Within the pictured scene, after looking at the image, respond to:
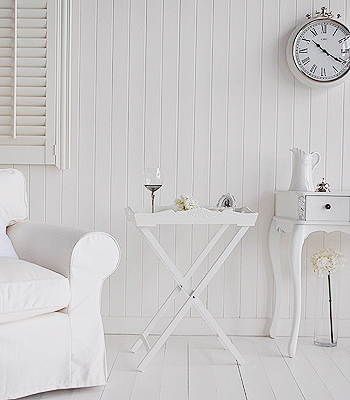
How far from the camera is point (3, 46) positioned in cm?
294

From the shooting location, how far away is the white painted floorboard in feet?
7.04

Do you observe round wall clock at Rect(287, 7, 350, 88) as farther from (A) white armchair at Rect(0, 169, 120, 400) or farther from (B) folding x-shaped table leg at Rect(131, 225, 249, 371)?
(A) white armchair at Rect(0, 169, 120, 400)

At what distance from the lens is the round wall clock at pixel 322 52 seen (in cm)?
295

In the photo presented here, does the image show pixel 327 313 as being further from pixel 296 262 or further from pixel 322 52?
pixel 322 52

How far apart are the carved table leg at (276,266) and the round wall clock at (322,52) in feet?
2.80

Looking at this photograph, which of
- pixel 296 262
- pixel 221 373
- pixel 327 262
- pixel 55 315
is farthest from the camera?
pixel 327 262

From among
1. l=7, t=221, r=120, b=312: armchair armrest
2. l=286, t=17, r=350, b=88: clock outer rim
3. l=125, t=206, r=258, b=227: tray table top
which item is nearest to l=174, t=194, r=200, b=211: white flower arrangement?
l=125, t=206, r=258, b=227: tray table top

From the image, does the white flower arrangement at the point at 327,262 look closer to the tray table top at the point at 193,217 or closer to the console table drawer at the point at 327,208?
the console table drawer at the point at 327,208

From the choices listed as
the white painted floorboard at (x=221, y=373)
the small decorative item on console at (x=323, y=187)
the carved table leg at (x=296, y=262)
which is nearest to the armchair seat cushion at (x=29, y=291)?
the white painted floorboard at (x=221, y=373)

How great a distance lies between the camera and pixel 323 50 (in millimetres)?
2971

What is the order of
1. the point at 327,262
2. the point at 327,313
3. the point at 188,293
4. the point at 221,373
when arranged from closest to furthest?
the point at 221,373 → the point at 188,293 → the point at 327,262 → the point at 327,313

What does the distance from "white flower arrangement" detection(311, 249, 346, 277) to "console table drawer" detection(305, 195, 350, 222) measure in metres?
0.27

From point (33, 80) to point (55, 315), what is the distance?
144 cm

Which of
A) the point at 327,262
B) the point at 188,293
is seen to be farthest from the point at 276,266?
the point at 188,293
